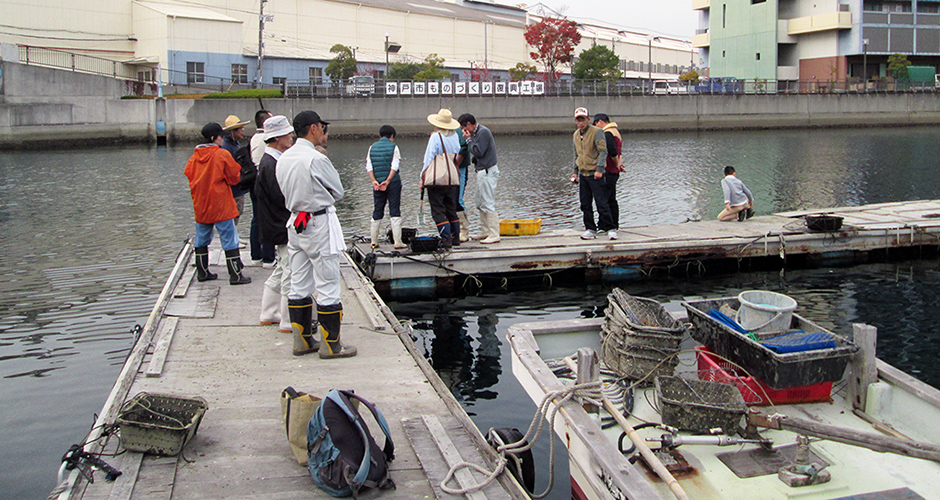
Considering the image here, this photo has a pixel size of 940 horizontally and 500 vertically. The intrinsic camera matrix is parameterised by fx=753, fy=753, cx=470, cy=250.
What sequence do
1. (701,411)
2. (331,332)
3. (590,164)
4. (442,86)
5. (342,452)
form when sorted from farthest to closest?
1. (442,86)
2. (590,164)
3. (331,332)
4. (701,411)
5. (342,452)

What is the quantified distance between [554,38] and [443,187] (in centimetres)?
7029

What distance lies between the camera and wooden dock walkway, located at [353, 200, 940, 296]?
451 inches

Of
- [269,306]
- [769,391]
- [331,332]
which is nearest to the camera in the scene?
[769,391]

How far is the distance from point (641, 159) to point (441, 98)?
22.4 m

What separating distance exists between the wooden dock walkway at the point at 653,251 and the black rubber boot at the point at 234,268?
2354 mm

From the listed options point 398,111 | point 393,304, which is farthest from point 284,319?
point 398,111

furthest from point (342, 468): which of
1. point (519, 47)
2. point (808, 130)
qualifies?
point (519, 47)

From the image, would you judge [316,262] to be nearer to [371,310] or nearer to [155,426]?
[371,310]

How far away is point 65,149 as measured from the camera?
4247 centimetres

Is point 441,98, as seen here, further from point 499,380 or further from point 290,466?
point 290,466

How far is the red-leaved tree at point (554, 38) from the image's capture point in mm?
76875

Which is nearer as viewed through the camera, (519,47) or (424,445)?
(424,445)

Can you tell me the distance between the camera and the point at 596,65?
7100 centimetres

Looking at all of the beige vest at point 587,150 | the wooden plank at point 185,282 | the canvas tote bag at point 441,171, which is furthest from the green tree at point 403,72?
the wooden plank at point 185,282
